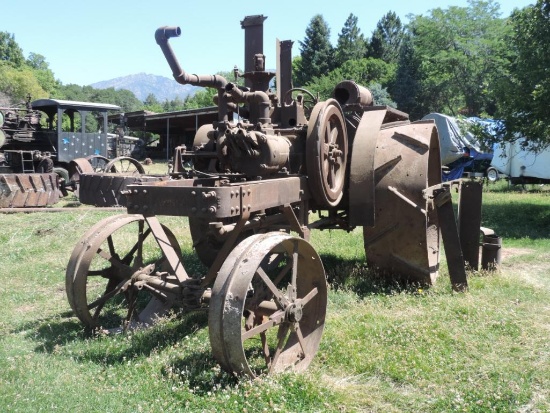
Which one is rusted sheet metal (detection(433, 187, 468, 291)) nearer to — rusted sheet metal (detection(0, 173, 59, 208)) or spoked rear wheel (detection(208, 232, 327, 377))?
A: spoked rear wheel (detection(208, 232, 327, 377))

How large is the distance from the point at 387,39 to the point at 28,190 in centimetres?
4519

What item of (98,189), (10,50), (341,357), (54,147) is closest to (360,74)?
(54,147)

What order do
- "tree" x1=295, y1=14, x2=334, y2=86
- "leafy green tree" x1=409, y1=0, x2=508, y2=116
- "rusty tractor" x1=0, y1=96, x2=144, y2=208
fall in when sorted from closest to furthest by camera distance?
"rusty tractor" x1=0, y1=96, x2=144, y2=208, "leafy green tree" x1=409, y1=0, x2=508, y2=116, "tree" x1=295, y1=14, x2=334, y2=86

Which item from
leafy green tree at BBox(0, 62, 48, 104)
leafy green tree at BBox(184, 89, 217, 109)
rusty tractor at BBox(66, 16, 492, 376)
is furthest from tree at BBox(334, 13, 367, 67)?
rusty tractor at BBox(66, 16, 492, 376)

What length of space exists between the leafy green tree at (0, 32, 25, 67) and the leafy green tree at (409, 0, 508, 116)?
55970 millimetres

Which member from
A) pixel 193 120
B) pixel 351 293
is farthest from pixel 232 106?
pixel 193 120

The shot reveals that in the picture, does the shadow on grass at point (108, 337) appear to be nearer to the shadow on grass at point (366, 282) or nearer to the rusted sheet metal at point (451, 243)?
the shadow on grass at point (366, 282)

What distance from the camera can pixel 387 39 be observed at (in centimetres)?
5112

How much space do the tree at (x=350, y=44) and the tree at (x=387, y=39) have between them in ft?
3.56

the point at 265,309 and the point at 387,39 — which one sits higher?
the point at 387,39

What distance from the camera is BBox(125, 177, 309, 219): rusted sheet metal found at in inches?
143

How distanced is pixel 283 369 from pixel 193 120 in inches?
1061

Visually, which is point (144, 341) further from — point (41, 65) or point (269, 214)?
point (41, 65)

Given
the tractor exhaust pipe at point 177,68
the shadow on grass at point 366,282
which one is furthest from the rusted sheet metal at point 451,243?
the tractor exhaust pipe at point 177,68
